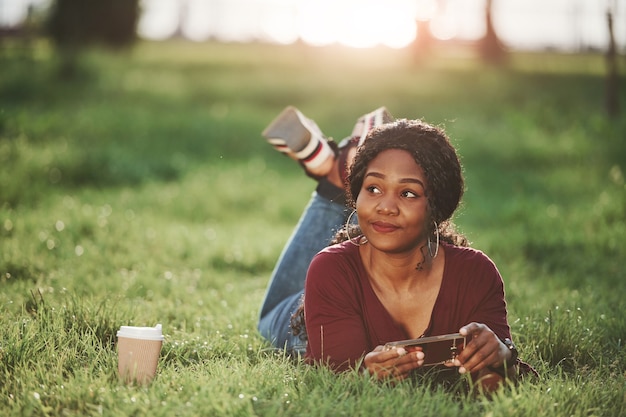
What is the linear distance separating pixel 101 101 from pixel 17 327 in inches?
407

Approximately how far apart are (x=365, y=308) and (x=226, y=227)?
15.2 feet

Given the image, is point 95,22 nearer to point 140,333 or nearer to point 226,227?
point 226,227

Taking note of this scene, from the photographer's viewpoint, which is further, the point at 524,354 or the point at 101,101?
the point at 101,101

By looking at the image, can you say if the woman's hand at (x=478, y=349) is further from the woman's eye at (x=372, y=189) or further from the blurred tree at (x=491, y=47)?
the blurred tree at (x=491, y=47)

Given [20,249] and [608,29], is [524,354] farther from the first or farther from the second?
[608,29]

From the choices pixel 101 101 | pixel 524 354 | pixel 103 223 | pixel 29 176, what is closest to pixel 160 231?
pixel 103 223

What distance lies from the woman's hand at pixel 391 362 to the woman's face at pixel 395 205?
15.8 inches

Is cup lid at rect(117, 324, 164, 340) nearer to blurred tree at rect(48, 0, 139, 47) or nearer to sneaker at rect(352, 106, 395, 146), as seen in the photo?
sneaker at rect(352, 106, 395, 146)

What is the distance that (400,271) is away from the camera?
123 inches

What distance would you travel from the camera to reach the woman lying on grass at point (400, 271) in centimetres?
299

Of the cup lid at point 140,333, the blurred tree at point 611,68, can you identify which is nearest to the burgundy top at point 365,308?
the cup lid at point 140,333

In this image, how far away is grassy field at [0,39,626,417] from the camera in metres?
2.94

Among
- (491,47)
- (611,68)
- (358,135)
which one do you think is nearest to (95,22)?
(491,47)

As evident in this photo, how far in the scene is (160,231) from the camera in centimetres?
690
